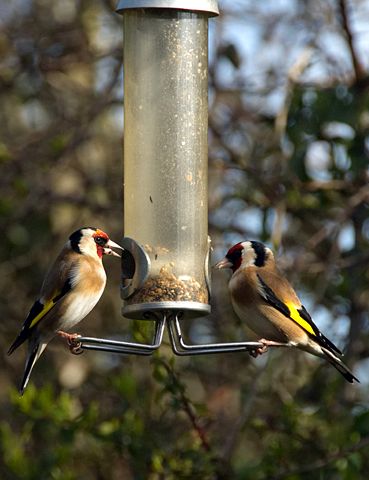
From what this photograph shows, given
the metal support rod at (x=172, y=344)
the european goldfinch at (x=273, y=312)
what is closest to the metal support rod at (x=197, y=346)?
the metal support rod at (x=172, y=344)

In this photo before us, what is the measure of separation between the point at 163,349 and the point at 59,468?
940 mm

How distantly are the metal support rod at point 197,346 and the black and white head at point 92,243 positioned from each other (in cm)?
67

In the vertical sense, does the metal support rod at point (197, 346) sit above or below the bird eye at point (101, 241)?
below

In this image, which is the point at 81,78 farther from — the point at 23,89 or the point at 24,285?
the point at 24,285

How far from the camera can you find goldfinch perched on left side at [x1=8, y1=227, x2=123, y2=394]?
6.84 metres

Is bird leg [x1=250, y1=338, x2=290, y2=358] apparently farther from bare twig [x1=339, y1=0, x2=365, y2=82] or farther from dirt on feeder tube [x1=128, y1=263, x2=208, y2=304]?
bare twig [x1=339, y1=0, x2=365, y2=82]

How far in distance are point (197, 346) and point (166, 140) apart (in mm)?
1281

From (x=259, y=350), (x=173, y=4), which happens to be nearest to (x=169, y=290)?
(x=259, y=350)

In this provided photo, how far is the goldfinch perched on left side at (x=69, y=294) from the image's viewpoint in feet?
22.4

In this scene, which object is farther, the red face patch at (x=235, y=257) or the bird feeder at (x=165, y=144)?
the red face patch at (x=235, y=257)

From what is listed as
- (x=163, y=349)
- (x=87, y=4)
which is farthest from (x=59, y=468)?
(x=87, y=4)

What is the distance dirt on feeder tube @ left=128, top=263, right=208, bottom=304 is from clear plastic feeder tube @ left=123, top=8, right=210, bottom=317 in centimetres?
3

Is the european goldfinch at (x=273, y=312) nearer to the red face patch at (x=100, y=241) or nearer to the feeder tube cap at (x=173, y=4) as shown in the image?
the red face patch at (x=100, y=241)

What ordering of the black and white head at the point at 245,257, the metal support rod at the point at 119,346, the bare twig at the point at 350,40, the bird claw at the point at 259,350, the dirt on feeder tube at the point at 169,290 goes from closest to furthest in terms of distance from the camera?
the metal support rod at the point at 119,346 < the bird claw at the point at 259,350 < the dirt on feeder tube at the point at 169,290 < the black and white head at the point at 245,257 < the bare twig at the point at 350,40
